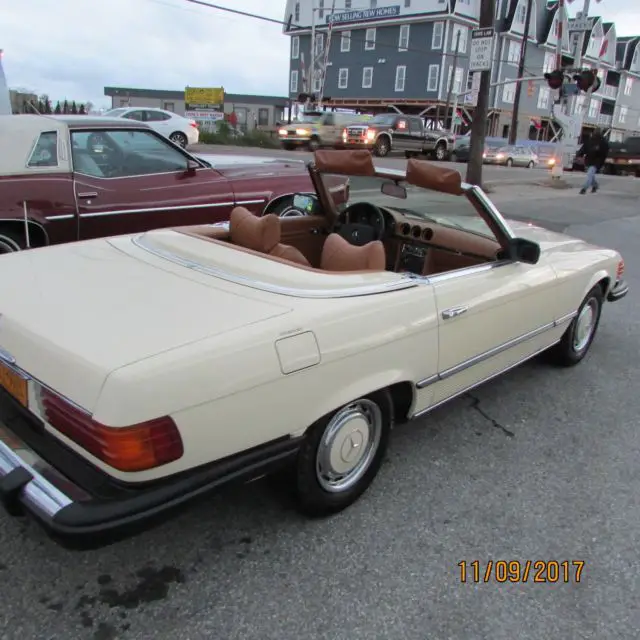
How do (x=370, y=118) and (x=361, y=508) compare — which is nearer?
(x=361, y=508)

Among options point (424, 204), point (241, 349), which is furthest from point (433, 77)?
point (241, 349)

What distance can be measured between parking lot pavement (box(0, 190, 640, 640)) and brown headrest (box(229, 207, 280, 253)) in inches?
43.4

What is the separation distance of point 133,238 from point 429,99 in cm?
4100

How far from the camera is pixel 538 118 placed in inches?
1847

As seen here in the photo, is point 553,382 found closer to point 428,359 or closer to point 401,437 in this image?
point 401,437

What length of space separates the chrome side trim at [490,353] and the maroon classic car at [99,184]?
10.0 ft

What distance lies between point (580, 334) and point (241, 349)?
3068 mm

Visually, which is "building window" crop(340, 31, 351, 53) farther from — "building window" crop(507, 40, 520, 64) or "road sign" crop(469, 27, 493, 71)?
"road sign" crop(469, 27, 493, 71)

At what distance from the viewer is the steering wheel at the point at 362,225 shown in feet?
11.1

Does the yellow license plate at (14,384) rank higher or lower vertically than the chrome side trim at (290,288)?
lower

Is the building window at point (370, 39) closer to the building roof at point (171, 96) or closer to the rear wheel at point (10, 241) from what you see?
the building roof at point (171, 96)

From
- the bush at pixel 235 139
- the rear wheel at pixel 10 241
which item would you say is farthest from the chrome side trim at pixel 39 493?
the bush at pixel 235 139

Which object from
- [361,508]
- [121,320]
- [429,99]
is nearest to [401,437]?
[361,508]

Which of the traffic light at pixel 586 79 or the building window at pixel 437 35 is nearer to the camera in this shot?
the traffic light at pixel 586 79
